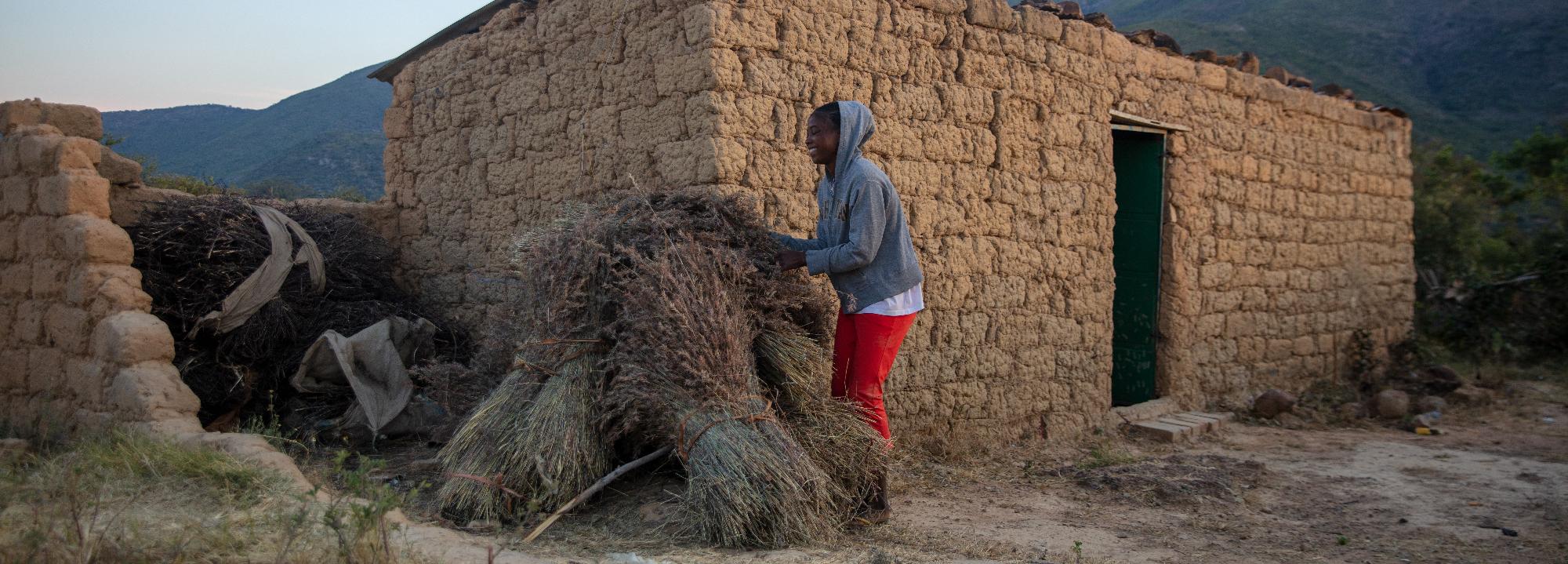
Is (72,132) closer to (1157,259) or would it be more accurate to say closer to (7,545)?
(7,545)

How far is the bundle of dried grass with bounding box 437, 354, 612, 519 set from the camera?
3.30 m

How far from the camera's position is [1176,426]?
629 cm

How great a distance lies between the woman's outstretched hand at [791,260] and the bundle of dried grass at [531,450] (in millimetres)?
783

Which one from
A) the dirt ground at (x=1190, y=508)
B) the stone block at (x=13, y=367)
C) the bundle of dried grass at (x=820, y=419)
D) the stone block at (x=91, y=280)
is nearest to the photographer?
the dirt ground at (x=1190, y=508)

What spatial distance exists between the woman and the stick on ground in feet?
2.51

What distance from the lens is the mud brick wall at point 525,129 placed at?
14.6ft

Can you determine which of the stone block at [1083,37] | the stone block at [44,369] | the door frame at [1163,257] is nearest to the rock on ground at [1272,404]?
the door frame at [1163,257]

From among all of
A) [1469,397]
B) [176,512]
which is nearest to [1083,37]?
[1469,397]

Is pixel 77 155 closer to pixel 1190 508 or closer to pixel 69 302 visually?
pixel 69 302

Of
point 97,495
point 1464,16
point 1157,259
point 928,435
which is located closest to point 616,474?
point 97,495

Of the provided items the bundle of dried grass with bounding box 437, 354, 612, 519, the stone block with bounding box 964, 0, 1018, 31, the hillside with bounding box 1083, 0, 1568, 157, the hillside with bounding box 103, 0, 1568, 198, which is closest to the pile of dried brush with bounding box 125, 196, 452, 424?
the bundle of dried grass with bounding box 437, 354, 612, 519

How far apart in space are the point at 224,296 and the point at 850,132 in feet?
11.3

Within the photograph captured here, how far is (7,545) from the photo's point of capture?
92.2 inches

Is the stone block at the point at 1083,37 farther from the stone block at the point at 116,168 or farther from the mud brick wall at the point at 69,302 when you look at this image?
the stone block at the point at 116,168
